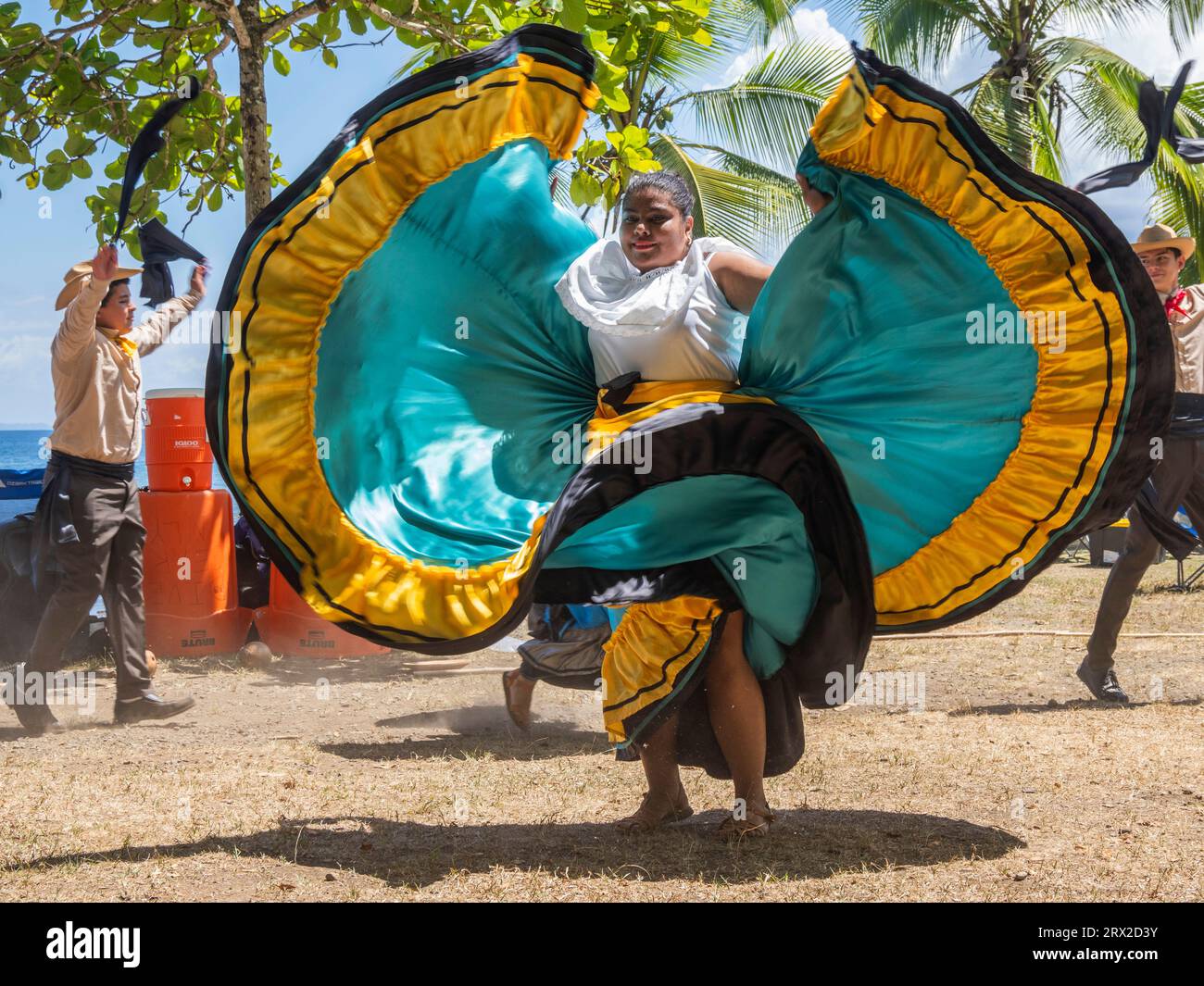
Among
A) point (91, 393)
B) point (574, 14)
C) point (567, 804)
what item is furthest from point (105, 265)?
point (567, 804)

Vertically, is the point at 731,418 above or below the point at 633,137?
below

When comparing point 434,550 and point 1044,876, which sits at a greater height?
point 434,550

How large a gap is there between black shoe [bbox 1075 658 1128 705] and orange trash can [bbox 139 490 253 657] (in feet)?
16.2

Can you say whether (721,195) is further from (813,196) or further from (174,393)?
(813,196)

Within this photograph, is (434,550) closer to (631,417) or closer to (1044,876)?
(631,417)

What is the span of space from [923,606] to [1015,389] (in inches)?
26.3

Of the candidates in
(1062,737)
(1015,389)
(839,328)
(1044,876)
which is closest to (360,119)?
(839,328)

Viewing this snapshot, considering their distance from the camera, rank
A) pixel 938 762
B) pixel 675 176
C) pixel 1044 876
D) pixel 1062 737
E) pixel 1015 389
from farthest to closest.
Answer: pixel 1062 737, pixel 938 762, pixel 675 176, pixel 1015 389, pixel 1044 876

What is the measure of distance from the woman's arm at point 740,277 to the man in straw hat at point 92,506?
3.08 meters

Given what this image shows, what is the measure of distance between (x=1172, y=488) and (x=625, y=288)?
349 centimetres

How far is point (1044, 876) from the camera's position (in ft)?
10.5

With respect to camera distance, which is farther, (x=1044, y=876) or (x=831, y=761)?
(x=831, y=761)

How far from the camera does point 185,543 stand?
7.36 meters

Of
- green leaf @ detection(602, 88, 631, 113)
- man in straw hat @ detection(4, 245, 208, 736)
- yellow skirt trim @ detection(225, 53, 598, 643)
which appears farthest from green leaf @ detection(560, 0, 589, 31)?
man in straw hat @ detection(4, 245, 208, 736)
